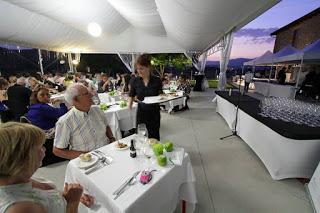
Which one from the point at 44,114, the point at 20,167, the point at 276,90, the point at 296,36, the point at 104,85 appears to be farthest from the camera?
the point at 296,36

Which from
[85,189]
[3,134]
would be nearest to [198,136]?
[85,189]

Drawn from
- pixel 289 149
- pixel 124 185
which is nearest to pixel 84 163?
pixel 124 185

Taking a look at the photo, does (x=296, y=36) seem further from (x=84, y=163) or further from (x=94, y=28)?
(x=84, y=163)

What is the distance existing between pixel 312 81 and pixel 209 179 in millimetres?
8877

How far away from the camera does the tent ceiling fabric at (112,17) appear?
323cm

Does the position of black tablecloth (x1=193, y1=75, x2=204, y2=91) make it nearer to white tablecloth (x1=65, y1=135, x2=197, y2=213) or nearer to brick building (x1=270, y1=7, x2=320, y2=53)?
brick building (x1=270, y1=7, x2=320, y2=53)

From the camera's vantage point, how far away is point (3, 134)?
61 cm

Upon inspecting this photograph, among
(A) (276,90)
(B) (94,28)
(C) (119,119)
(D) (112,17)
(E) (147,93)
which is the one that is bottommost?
(C) (119,119)

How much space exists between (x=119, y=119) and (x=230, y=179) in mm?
2486

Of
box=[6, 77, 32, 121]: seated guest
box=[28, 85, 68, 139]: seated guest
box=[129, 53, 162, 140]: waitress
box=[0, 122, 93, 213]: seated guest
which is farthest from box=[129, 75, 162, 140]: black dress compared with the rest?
box=[6, 77, 32, 121]: seated guest

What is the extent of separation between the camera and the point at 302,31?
41.9 ft

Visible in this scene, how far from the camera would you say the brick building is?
440 inches

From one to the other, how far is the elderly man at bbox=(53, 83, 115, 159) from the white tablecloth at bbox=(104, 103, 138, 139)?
148cm

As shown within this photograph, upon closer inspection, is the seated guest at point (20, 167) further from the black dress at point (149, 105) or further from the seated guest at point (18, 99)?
the seated guest at point (18, 99)
